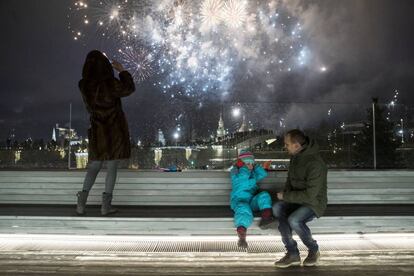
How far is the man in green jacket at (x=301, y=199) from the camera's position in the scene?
3699 millimetres

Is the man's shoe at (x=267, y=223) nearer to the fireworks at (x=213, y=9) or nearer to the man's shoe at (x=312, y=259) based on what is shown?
the man's shoe at (x=312, y=259)

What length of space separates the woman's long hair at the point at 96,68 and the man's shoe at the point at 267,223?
7.40ft

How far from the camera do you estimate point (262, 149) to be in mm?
7492

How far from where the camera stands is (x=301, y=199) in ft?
12.5

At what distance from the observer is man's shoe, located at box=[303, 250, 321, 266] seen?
362 centimetres

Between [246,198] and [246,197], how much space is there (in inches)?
0.4

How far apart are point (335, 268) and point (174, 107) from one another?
5.23 metres

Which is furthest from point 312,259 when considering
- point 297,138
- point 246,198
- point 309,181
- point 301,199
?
point 297,138

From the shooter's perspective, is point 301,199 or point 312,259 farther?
point 301,199

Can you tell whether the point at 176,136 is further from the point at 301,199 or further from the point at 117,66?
the point at 301,199

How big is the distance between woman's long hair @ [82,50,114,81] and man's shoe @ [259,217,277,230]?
2.25 metres

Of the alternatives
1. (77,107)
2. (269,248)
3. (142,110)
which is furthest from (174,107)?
(269,248)

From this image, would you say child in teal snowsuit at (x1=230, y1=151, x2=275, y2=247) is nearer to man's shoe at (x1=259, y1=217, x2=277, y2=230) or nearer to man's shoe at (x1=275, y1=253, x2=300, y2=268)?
man's shoe at (x1=259, y1=217, x2=277, y2=230)

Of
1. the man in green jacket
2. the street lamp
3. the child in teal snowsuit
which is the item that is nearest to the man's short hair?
the man in green jacket
